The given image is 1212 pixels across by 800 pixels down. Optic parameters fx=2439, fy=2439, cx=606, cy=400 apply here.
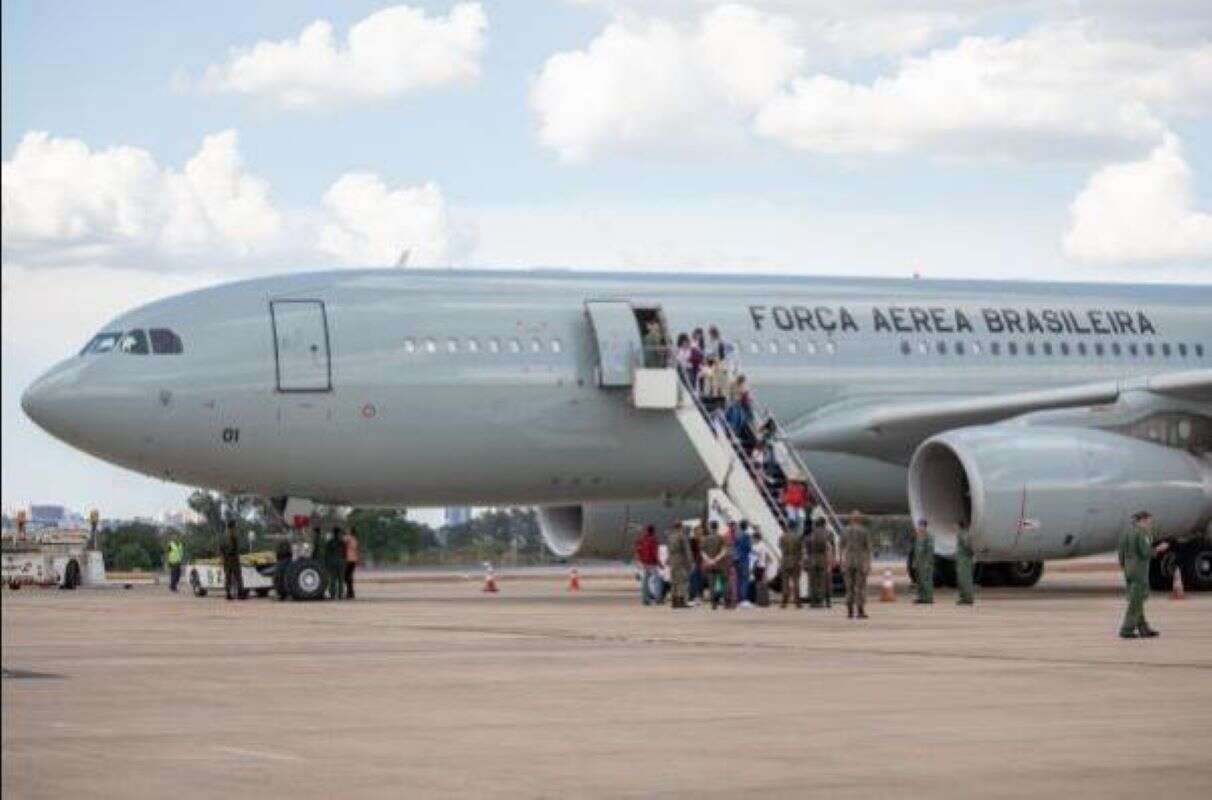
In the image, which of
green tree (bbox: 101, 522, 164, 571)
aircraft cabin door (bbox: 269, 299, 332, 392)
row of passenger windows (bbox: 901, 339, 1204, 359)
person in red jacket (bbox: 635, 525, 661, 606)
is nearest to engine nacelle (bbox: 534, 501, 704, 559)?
row of passenger windows (bbox: 901, 339, 1204, 359)

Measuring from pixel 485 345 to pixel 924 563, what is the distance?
6.23 meters

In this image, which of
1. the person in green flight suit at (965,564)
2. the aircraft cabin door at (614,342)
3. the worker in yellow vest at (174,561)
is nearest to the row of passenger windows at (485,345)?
the aircraft cabin door at (614,342)

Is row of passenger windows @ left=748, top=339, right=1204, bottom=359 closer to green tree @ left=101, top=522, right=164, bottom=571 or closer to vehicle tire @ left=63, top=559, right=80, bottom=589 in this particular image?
vehicle tire @ left=63, top=559, right=80, bottom=589

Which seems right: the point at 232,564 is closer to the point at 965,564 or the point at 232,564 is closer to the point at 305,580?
the point at 305,580

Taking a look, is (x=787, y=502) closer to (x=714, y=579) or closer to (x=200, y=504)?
(x=714, y=579)

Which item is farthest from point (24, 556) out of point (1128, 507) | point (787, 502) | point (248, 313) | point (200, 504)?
point (1128, 507)

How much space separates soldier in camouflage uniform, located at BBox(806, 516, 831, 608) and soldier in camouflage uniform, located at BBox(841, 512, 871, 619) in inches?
44.1

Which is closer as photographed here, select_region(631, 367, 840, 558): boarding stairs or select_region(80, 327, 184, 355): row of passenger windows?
select_region(80, 327, 184, 355): row of passenger windows

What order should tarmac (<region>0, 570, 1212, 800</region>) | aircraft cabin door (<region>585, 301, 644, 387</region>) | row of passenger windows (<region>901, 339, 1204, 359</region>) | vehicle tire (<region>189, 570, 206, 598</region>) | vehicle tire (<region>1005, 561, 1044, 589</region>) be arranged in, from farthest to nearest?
vehicle tire (<region>1005, 561, 1044, 589</region>) → vehicle tire (<region>189, 570, 206, 598</region>) → row of passenger windows (<region>901, 339, 1204, 359</region>) → aircraft cabin door (<region>585, 301, 644, 387</region>) → tarmac (<region>0, 570, 1212, 800</region>)

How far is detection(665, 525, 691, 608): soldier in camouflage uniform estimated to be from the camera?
2908 centimetres

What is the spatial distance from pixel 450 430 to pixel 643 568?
3.00 metres

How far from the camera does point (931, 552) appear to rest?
3019 cm

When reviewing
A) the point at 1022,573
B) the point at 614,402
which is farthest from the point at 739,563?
the point at 1022,573

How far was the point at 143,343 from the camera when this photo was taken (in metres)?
30.0
